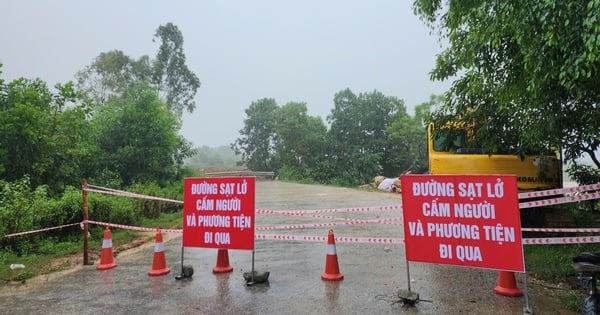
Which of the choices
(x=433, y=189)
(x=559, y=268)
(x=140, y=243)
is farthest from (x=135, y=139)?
(x=559, y=268)

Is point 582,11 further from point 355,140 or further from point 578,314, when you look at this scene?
point 355,140

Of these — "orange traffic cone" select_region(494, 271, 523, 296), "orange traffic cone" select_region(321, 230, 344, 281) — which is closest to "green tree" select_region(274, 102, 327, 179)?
"orange traffic cone" select_region(321, 230, 344, 281)

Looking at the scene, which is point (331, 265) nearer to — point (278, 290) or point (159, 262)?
point (278, 290)

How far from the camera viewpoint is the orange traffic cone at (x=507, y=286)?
14.6 ft

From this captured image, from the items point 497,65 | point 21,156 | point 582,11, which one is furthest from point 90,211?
point 582,11

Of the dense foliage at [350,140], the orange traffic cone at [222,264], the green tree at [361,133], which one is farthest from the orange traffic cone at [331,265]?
the green tree at [361,133]

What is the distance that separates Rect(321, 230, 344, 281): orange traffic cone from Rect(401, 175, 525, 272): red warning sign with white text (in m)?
1.09

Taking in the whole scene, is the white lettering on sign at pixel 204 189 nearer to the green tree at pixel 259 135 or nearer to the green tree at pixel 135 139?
the green tree at pixel 135 139

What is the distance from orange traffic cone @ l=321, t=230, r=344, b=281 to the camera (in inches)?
206

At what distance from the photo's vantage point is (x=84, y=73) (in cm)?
3475

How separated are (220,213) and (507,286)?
12.1 ft

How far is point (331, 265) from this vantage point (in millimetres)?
5297

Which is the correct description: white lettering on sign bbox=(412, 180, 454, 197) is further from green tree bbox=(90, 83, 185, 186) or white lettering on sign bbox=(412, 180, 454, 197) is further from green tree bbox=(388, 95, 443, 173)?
green tree bbox=(388, 95, 443, 173)

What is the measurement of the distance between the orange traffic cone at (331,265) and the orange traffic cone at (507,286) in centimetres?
190
